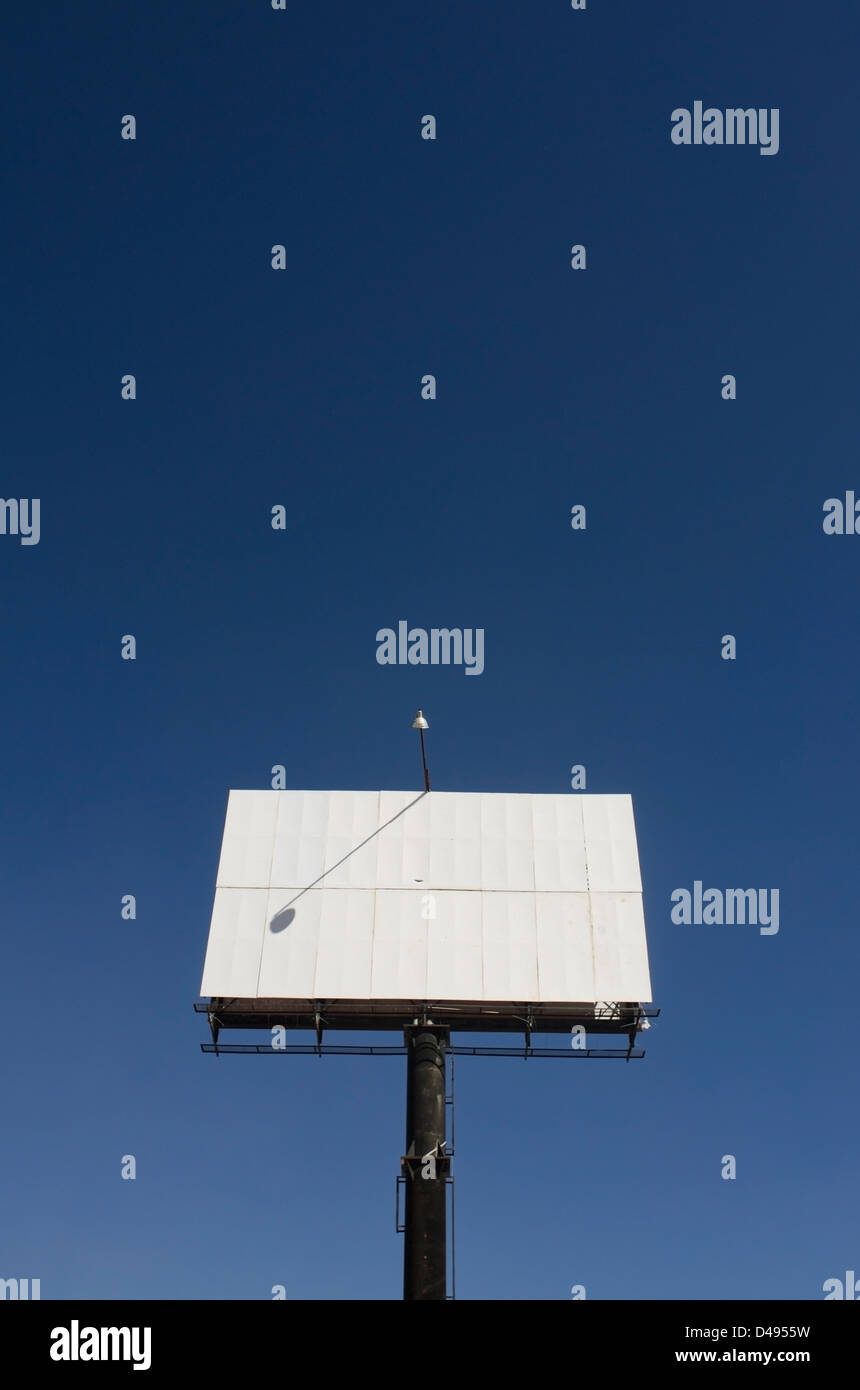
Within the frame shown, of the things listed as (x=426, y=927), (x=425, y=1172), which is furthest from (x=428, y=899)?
(x=425, y=1172)

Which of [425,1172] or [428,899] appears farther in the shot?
[428,899]

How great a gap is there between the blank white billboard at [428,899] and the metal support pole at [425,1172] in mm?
1597

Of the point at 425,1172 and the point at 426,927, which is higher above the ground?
the point at 426,927

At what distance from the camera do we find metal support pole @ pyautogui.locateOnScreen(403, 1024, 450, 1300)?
69.2ft

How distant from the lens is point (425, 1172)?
864 inches

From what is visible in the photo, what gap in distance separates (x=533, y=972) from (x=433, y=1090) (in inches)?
145

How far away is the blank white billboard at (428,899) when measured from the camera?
24.8 metres

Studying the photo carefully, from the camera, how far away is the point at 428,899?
26.2 meters

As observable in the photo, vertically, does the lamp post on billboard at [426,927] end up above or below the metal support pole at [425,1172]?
above

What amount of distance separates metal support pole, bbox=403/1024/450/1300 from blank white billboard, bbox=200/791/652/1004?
160 cm

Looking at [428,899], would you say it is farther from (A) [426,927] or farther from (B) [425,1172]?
(B) [425,1172]

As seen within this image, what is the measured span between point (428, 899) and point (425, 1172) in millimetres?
6571
